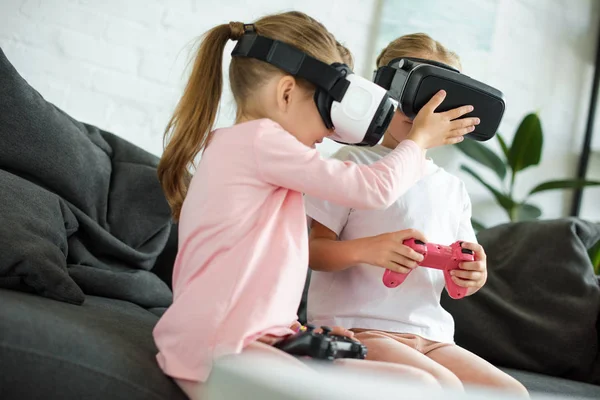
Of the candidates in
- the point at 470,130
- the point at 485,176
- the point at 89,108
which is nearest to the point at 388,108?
the point at 470,130

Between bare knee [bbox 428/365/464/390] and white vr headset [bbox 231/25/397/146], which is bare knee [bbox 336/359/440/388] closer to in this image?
bare knee [bbox 428/365/464/390]

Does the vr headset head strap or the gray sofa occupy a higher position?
the vr headset head strap

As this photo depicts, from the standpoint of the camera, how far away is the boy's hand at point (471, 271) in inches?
49.5

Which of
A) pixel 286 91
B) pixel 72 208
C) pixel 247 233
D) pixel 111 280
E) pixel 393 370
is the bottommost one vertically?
pixel 111 280

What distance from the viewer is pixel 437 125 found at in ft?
4.15

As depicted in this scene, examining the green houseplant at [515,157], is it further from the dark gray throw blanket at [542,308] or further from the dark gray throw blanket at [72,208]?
the dark gray throw blanket at [72,208]

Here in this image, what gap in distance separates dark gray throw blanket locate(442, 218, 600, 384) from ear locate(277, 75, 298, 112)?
942 mm

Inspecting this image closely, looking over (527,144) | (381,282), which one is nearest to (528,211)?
(527,144)

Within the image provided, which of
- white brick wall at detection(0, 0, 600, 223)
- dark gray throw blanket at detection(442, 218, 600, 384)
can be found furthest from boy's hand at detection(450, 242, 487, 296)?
white brick wall at detection(0, 0, 600, 223)

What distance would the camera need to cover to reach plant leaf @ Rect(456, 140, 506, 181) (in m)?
2.94

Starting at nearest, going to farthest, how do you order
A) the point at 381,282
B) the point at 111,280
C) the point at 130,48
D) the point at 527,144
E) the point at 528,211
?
the point at 381,282 < the point at 111,280 < the point at 130,48 < the point at 527,144 < the point at 528,211

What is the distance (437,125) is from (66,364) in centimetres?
68

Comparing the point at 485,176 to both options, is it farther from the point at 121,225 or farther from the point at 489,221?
the point at 121,225

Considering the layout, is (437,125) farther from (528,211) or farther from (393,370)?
(528,211)
